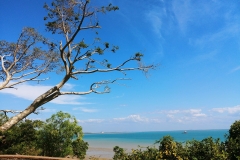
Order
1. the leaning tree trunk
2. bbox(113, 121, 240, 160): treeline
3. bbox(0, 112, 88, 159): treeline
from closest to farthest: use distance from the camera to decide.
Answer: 1. bbox(113, 121, 240, 160): treeline
2. the leaning tree trunk
3. bbox(0, 112, 88, 159): treeline

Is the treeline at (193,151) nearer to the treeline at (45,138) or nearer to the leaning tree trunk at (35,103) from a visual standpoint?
the leaning tree trunk at (35,103)

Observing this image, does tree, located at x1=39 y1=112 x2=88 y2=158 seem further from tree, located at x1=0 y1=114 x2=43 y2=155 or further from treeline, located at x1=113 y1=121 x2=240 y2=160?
treeline, located at x1=113 y1=121 x2=240 y2=160

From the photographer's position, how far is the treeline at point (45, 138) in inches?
579

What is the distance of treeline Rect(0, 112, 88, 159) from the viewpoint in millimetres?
14703

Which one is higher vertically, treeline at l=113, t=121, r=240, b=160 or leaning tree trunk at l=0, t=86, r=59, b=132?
leaning tree trunk at l=0, t=86, r=59, b=132

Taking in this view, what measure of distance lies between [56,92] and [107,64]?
8.31 ft

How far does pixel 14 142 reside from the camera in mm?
15445

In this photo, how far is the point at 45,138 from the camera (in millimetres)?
14836

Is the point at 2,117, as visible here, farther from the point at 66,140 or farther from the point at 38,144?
the point at 66,140

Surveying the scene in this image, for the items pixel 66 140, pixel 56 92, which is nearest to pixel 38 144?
pixel 66 140

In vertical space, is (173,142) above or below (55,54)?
below

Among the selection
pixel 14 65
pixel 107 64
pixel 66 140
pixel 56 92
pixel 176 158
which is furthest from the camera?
pixel 66 140

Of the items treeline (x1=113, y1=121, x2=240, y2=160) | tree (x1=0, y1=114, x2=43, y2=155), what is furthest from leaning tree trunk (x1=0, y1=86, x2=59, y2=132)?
tree (x1=0, y1=114, x2=43, y2=155)

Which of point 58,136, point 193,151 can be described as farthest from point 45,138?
point 193,151
